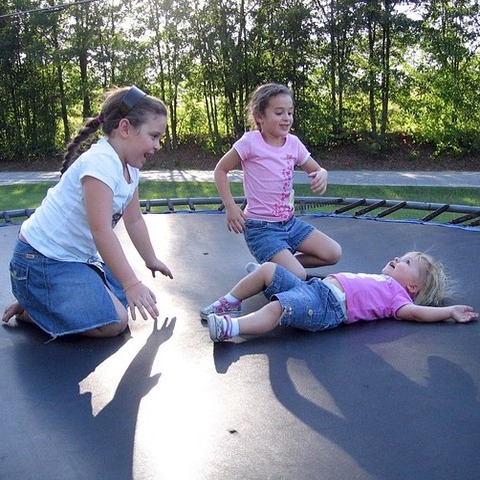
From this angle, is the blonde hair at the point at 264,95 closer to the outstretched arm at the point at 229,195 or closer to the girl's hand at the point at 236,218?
the outstretched arm at the point at 229,195

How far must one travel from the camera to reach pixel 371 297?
6.25ft

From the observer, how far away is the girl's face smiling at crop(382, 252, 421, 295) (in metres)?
1.96

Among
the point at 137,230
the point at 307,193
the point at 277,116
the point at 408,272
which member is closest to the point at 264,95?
the point at 277,116

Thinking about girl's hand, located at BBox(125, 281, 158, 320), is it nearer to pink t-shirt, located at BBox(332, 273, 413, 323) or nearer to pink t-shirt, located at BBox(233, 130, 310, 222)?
pink t-shirt, located at BBox(332, 273, 413, 323)

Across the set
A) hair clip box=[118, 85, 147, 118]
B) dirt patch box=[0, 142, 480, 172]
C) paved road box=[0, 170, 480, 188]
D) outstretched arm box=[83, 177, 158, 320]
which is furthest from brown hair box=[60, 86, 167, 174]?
dirt patch box=[0, 142, 480, 172]

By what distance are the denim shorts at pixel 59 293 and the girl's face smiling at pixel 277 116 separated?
0.90 metres

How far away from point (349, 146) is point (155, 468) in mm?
7725

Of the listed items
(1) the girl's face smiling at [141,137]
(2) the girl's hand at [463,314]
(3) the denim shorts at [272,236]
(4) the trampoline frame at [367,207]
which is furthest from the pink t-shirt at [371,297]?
(4) the trampoline frame at [367,207]

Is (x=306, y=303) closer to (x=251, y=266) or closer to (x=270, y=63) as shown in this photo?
(x=251, y=266)

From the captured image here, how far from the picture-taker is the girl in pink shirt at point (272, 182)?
2.40 metres

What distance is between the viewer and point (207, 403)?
143 centimetres

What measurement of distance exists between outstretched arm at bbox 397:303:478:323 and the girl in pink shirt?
0.56 meters

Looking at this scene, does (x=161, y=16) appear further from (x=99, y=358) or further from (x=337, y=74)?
(x=99, y=358)

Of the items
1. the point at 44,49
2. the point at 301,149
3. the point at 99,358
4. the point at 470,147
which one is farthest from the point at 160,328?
the point at 44,49
